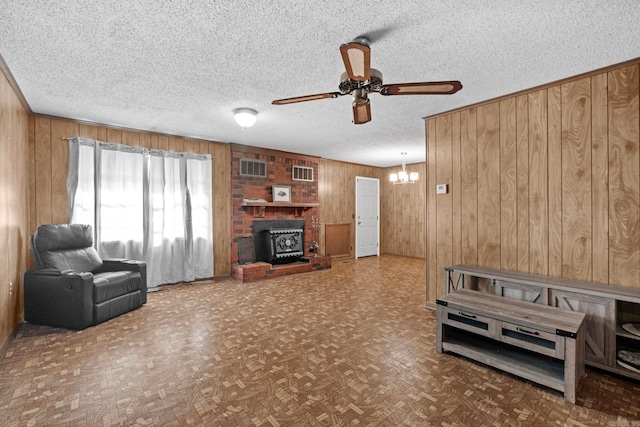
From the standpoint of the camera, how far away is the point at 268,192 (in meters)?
→ 6.12

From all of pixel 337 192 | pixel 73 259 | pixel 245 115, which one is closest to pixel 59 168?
pixel 73 259

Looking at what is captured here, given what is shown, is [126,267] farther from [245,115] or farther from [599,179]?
[599,179]

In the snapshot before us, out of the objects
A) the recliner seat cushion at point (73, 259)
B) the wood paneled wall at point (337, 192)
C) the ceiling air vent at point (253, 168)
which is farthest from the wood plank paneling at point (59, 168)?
the wood paneled wall at point (337, 192)

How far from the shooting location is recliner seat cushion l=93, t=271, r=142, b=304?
10.7 ft

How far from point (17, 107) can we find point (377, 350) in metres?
4.45

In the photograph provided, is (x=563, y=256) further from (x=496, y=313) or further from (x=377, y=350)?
(x=377, y=350)

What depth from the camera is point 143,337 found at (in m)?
2.94

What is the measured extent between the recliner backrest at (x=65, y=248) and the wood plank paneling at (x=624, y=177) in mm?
5493

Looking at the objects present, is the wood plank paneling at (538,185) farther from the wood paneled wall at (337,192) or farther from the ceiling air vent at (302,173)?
the wood paneled wall at (337,192)

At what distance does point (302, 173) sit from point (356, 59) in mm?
4924

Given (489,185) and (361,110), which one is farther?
(489,185)

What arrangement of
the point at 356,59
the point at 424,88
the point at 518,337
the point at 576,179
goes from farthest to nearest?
the point at 576,179 → the point at 518,337 → the point at 424,88 → the point at 356,59

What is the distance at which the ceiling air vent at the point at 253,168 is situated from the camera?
5.70m

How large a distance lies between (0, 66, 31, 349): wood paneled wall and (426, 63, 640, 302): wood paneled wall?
444cm
